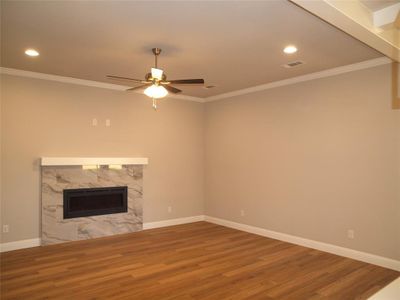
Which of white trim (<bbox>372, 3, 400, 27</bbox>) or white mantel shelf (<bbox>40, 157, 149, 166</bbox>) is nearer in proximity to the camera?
white trim (<bbox>372, 3, 400, 27</bbox>)

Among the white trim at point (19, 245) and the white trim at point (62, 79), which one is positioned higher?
the white trim at point (62, 79)

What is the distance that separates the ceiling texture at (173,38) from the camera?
2830mm

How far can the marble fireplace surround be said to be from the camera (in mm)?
5043

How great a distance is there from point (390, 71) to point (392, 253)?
7.87ft

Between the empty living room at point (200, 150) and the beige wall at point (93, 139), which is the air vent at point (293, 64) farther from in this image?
the beige wall at point (93, 139)

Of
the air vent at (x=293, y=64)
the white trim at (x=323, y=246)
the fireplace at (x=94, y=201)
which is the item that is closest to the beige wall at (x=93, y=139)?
the fireplace at (x=94, y=201)

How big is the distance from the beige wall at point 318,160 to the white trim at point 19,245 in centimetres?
353

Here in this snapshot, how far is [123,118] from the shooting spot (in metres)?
5.89

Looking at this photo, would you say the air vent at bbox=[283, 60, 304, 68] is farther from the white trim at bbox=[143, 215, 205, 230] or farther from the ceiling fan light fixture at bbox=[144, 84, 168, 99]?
the white trim at bbox=[143, 215, 205, 230]

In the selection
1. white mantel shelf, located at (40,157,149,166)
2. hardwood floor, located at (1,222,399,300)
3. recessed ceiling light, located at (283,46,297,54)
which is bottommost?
hardwood floor, located at (1,222,399,300)

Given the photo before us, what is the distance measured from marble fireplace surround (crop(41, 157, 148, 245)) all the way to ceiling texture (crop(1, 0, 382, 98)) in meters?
1.56

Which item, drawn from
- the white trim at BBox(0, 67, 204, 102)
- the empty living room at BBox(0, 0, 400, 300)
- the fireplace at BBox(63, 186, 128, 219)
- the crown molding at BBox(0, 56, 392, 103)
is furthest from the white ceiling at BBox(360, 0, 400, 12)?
the fireplace at BBox(63, 186, 128, 219)

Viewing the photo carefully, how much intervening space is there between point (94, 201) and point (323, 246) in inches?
155

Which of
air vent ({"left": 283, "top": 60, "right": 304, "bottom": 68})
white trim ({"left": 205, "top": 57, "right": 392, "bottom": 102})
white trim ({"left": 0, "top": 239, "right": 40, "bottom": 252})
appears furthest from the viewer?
white trim ({"left": 0, "top": 239, "right": 40, "bottom": 252})
